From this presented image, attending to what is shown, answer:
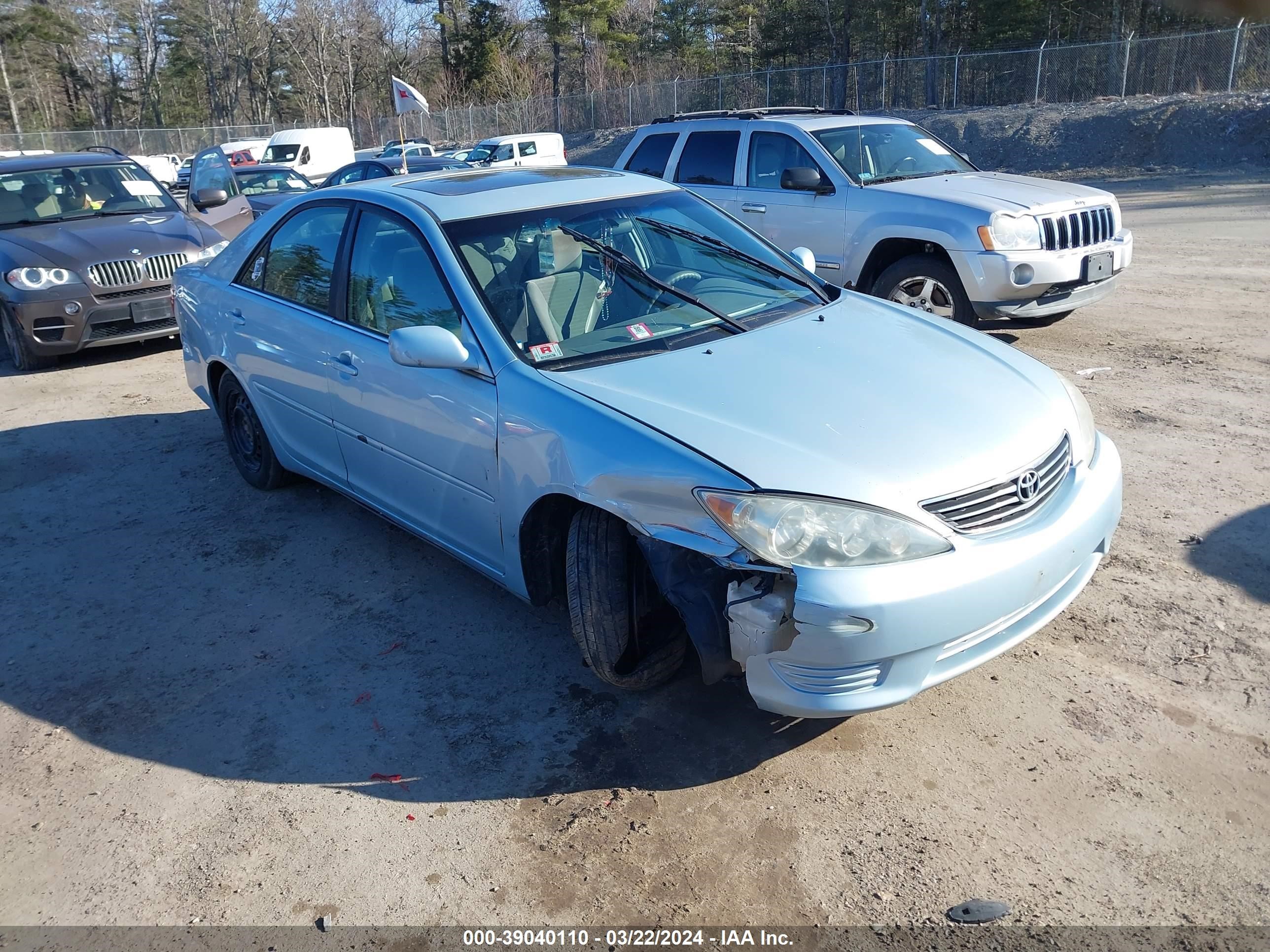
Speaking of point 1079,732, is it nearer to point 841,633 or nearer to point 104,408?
point 841,633

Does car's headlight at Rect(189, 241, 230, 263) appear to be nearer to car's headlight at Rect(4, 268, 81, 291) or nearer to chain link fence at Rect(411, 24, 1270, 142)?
car's headlight at Rect(4, 268, 81, 291)

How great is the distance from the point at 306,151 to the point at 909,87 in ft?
64.3

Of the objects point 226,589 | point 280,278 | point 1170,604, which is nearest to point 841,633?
point 1170,604

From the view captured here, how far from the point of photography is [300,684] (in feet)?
12.5

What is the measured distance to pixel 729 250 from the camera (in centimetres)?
454

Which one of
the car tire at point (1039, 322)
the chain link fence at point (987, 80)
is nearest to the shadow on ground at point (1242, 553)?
the car tire at point (1039, 322)

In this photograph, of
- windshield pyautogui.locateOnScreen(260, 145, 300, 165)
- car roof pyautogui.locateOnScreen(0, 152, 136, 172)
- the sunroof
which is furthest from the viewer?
windshield pyautogui.locateOnScreen(260, 145, 300, 165)

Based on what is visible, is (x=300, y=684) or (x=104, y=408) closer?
(x=300, y=684)

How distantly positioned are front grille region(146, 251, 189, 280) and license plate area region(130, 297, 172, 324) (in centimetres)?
20

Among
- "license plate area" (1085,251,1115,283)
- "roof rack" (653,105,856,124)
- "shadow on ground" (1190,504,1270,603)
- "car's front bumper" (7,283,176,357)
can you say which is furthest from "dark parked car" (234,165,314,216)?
"shadow on ground" (1190,504,1270,603)

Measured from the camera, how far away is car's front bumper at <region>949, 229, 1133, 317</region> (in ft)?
22.9

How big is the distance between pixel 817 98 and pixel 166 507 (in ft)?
109

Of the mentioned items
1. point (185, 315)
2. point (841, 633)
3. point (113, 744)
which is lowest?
point (113, 744)

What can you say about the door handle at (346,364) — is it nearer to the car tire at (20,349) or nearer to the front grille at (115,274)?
the front grille at (115,274)
